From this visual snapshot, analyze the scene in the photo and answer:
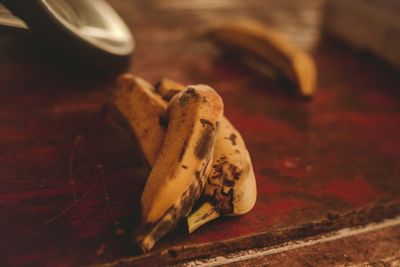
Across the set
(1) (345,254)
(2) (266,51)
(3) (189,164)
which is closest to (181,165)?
(3) (189,164)

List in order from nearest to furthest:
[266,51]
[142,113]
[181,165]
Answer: [181,165], [142,113], [266,51]

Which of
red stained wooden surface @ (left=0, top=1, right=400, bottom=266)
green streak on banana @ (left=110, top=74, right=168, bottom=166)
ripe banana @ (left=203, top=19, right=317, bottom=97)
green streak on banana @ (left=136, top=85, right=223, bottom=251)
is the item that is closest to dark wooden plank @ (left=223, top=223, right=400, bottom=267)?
red stained wooden surface @ (left=0, top=1, right=400, bottom=266)

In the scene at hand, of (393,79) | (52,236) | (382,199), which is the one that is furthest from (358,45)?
(52,236)

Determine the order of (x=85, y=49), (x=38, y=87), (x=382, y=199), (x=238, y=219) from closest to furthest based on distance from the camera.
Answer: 1. (x=238, y=219)
2. (x=382, y=199)
3. (x=85, y=49)
4. (x=38, y=87)

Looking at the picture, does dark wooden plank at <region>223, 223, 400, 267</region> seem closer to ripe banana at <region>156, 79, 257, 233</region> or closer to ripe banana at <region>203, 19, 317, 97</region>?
ripe banana at <region>156, 79, 257, 233</region>

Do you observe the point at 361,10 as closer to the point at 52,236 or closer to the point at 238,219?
the point at 238,219

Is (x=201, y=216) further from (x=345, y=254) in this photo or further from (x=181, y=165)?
(x=345, y=254)

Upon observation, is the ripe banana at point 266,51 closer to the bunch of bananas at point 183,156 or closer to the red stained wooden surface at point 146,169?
the red stained wooden surface at point 146,169

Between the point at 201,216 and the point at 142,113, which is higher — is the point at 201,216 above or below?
below
